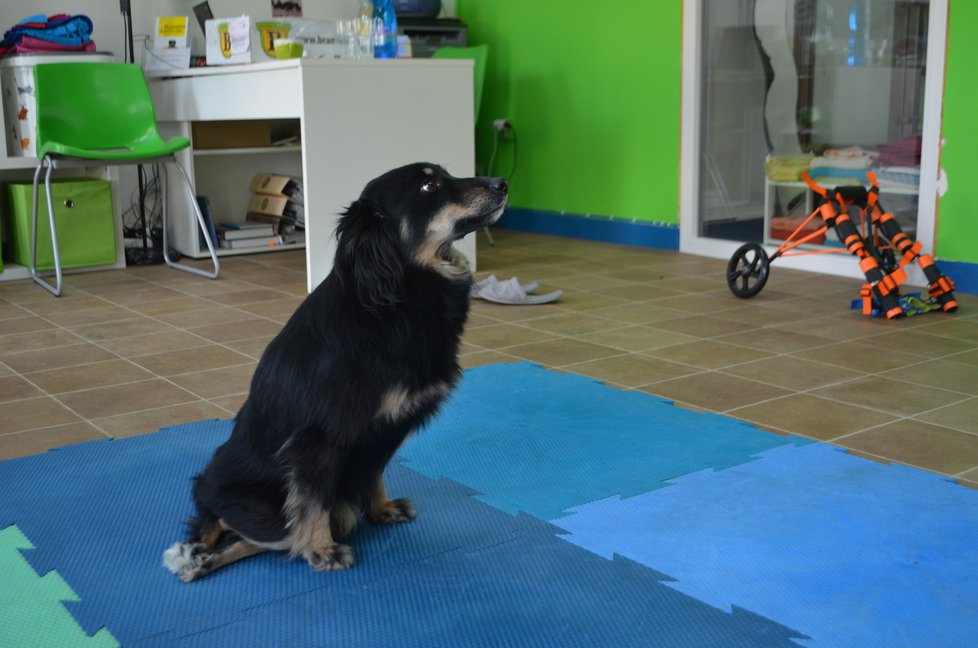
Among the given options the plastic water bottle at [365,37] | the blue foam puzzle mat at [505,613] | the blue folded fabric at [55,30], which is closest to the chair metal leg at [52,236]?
the blue folded fabric at [55,30]

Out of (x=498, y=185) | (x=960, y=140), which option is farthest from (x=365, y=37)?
(x=498, y=185)

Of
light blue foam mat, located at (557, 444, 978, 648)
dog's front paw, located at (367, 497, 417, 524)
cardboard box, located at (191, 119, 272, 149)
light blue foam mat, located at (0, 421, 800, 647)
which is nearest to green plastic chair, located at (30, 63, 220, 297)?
cardboard box, located at (191, 119, 272, 149)

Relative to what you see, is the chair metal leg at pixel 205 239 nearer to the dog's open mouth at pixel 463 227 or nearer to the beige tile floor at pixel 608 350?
the beige tile floor at pixel 608 350

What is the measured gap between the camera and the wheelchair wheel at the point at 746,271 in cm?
425

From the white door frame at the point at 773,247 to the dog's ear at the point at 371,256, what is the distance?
127 inches

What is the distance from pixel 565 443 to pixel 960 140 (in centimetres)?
265

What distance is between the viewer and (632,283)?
4.70 m

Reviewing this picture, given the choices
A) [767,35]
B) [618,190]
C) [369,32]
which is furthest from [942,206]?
[369,32]

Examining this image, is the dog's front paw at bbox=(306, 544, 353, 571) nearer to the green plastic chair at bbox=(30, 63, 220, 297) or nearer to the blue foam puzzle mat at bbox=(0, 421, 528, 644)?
the blue foam puzzle mat at bbox=(0, 421, 528, 644)

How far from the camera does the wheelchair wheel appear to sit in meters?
4.25

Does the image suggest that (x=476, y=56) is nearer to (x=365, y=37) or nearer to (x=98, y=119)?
(x=365, y=37)

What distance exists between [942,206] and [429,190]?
124 inches

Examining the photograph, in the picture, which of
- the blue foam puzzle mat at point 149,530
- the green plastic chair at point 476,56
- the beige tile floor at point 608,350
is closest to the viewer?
the blue foam puzzle mat at point 149,530

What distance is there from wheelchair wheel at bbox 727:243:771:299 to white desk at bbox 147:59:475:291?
1.18 metres
